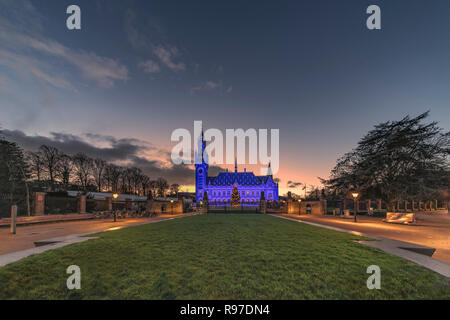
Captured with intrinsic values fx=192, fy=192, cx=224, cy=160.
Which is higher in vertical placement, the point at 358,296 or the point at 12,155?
the point at 12,155

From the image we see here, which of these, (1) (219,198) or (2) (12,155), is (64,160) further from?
(1) (219,198)

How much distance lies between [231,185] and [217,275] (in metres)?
95.4

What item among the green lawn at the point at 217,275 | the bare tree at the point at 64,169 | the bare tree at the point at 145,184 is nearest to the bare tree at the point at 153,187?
the bare tree at the point at 145,184

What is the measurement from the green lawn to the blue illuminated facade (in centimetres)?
8407

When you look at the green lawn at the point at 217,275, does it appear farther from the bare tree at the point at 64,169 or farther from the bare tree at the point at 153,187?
the bare tree at the point at 153,187

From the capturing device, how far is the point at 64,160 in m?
47.7

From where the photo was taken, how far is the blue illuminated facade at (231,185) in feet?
302

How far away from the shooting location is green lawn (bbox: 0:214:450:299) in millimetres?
3832

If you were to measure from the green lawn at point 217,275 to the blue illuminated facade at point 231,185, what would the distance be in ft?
276

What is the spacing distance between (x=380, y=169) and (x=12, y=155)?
44630mm

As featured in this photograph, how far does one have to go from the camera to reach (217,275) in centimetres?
448

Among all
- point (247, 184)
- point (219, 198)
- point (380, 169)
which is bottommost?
point (219, 198)

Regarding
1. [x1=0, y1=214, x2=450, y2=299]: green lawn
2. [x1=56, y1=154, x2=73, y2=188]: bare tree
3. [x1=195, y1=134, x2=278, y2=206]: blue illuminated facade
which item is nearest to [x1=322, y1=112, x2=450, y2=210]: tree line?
[x1=0, y1=214, x2=450, y2=299]: green lawn
